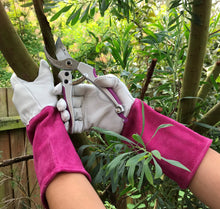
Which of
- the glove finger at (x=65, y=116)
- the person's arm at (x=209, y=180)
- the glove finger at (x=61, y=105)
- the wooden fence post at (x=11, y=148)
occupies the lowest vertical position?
the wooden fence post at (x=11, y=148)

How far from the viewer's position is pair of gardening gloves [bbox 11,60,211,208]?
0.63 metres

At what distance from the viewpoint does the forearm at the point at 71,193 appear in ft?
1.81

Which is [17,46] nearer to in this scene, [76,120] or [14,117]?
[76,120]

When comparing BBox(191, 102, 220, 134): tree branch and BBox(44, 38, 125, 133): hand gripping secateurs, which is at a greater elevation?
BBox(44, 38, 125, 133): hand gripping secateurs

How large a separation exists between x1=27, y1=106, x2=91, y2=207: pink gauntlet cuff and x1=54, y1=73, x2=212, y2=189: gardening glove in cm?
15

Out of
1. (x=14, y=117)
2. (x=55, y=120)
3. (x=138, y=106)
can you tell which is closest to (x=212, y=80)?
(x=138, y=106)

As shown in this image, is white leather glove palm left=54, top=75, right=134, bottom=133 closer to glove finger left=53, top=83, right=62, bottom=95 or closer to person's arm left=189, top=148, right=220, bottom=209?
glove finger left=53, top=83, right=62, bottom=95

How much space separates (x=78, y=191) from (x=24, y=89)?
35 centimetres

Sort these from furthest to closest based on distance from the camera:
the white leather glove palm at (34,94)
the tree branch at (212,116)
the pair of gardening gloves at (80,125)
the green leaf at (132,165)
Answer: the tree branch at (212,116) < the white leather glove palm at (34,94) < the pair of gardening gloves at (80,125) < the green leaf at (132,165)

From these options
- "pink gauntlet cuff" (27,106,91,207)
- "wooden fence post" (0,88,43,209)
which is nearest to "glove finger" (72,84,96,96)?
"pink gauntlet cuff" (27,106,91,207)

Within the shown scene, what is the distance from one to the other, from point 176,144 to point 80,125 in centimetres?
31

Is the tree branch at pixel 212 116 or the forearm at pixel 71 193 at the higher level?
the tree branch at pixel 212 116

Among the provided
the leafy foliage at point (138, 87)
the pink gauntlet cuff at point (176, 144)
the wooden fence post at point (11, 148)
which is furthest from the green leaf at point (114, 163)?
the wooden fence post at point (11, 148)

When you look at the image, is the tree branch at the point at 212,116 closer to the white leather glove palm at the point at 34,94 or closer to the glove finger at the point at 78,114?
the glove finger at the point at 78,114
